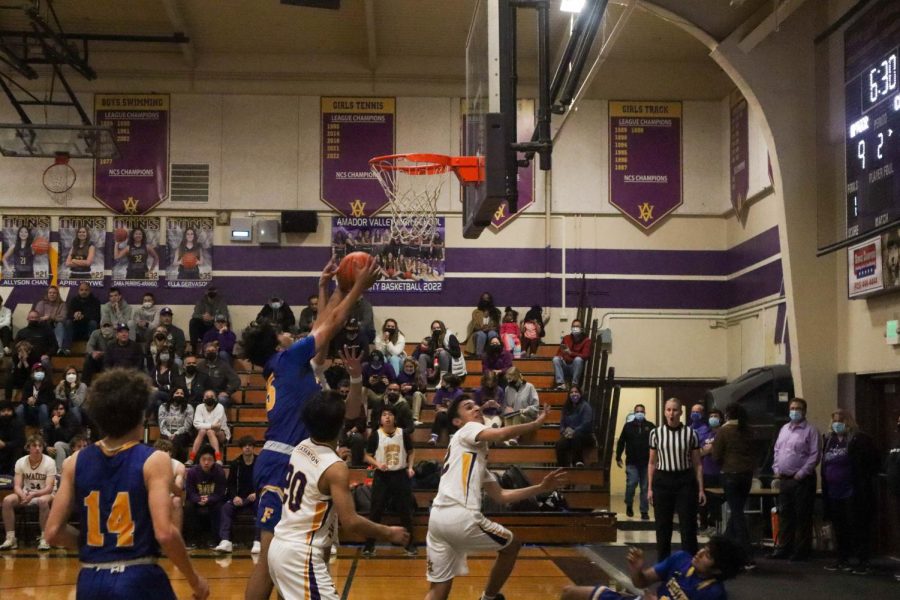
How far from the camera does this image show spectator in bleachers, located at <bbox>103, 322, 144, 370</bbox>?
16.3 m

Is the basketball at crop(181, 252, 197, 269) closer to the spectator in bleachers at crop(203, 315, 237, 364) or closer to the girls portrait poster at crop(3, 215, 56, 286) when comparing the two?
the spectator in bleachers at crop(203, 315, 237, 364)

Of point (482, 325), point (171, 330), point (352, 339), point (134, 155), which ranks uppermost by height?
point (134, 155)

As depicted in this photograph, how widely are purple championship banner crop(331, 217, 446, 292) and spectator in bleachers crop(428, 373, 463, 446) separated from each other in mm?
3555

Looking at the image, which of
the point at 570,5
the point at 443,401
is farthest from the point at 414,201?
the point at 570,5

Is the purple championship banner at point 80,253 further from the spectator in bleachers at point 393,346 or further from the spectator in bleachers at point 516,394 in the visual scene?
the spectator in bleachers at point 516,394

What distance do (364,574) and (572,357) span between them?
7949 millimetres

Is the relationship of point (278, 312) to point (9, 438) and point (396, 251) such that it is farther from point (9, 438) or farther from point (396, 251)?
point (9, 438)

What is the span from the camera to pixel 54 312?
18.3 meters

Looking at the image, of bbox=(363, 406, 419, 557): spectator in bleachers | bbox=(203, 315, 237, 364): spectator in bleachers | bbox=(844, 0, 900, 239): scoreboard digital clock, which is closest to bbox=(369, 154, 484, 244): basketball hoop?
bbox=(203, 315, 237, 364): spectator in bleachers

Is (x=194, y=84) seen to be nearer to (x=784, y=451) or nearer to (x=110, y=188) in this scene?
(x=110, y=188)

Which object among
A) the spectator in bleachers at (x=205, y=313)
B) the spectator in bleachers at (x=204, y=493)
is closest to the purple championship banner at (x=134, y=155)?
the spectator in bleachers at (x=205, y=313)

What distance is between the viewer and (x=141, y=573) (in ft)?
12.3

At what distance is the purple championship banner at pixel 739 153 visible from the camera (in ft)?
60.0

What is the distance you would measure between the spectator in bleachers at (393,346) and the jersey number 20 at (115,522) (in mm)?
13375
